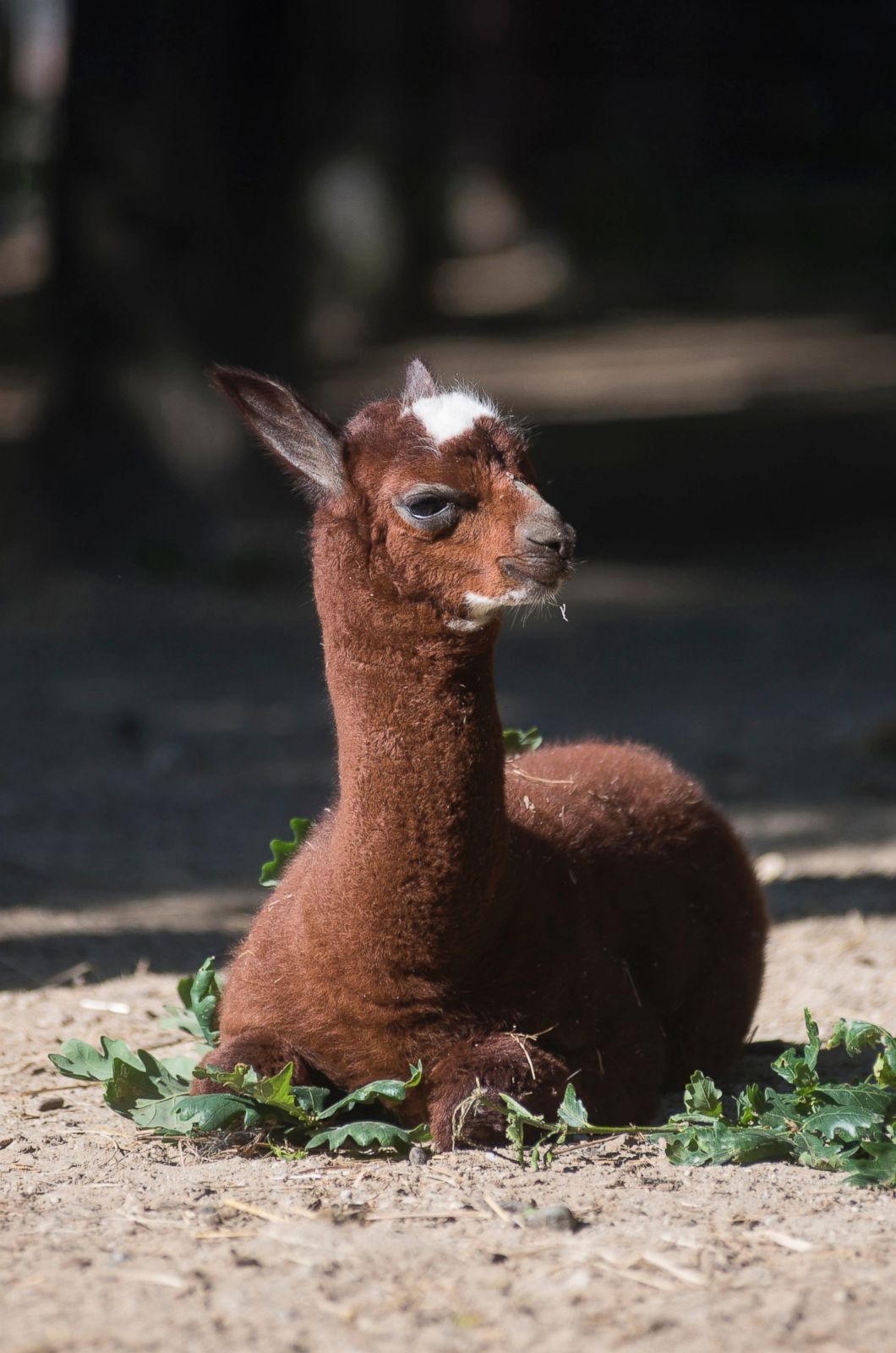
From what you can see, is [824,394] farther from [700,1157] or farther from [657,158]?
[700,1157]

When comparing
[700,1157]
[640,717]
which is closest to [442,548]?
[700,1157]

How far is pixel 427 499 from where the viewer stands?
3.61 m

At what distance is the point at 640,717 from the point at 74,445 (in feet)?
16.5

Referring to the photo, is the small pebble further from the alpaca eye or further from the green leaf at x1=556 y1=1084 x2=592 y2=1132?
the alpaca eye

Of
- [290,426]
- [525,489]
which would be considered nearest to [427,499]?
[525,489]

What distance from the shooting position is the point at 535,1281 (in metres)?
3.05

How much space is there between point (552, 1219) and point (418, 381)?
6.29 ft

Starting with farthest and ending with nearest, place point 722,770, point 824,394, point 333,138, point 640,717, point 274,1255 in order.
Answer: point 333,138, point 824,394, point 640,717, point 722,770, point 274,1255

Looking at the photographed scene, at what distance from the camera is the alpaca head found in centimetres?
354

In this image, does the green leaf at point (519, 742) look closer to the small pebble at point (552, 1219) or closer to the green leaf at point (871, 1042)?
the green leaf at point (871, 1042)

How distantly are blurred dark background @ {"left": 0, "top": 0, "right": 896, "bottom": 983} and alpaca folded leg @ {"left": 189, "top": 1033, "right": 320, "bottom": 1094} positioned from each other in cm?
175

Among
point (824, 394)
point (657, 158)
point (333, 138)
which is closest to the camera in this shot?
point (824, 394)

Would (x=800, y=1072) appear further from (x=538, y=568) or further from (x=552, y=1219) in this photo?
(x=538, y=568)

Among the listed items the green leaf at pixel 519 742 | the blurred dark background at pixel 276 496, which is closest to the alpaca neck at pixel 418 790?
the blurred dark background at pixel 276 496
